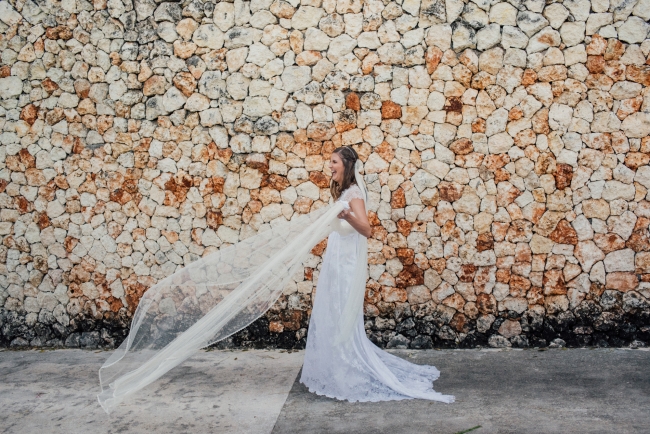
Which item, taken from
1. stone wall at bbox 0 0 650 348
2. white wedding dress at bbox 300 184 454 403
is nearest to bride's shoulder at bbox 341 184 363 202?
white wedding dress at bbox 300 184 454 403

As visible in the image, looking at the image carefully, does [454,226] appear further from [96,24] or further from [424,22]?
[96,24]

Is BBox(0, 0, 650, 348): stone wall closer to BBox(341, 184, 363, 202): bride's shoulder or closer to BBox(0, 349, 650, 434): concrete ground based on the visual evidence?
BBox(0, 349, 650, 434): concrete ground

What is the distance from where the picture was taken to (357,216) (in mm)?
3898

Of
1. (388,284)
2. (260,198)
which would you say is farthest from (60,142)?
(388,284)

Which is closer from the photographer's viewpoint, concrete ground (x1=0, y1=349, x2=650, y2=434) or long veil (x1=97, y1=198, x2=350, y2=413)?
concrete ground (x1=0, y1=349, x2=650, y2=434)

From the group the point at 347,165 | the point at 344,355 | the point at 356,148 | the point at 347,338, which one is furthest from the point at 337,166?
the point at 344,355

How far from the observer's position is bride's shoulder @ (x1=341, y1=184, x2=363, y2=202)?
3957mm

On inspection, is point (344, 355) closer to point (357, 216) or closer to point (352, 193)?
point (357, 216)

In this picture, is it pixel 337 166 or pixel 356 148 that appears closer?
pixel 337 166

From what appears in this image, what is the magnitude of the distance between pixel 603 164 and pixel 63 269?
4673 millimetres

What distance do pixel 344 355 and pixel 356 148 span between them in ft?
5.86

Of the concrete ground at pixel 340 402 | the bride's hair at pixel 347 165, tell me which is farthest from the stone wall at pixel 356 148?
the bride's hair at pixel 347 165

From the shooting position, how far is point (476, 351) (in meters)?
4.83

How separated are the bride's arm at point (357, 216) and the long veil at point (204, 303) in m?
0.05
